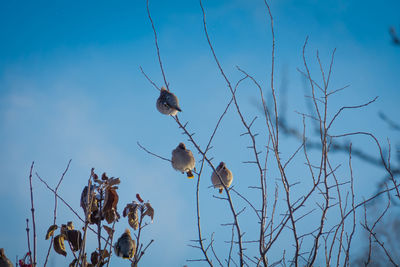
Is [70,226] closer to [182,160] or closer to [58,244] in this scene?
[58,244]

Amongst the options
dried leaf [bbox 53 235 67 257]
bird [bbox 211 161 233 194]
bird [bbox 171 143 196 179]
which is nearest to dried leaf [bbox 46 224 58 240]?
dried leaf [bbox 53 235 67 257]

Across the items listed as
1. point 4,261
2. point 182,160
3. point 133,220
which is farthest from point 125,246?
point 182,160

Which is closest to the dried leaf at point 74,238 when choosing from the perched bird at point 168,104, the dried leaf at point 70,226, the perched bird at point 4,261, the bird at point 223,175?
the dried leaf at point 70,226

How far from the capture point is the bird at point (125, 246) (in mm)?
2860

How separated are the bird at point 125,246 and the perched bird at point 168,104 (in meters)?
1.41

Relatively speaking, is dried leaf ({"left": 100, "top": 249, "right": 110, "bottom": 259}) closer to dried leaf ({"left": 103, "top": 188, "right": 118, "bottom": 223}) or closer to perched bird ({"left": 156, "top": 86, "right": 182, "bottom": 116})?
dried leaf ({"left": 103, "top": 188, "right": 118, "bottom": 223})

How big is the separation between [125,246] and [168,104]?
5.17ft

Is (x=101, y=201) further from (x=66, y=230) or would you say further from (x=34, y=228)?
(x=34, y=228)

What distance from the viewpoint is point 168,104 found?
13.0 feet

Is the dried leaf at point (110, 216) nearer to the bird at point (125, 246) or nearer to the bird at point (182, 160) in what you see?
the bird at point (125, 246)

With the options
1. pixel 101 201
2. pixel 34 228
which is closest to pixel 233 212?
pixel 101 201

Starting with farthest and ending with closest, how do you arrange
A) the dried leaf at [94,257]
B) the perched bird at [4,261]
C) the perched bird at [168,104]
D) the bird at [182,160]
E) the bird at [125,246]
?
the bird at [182,160]
the perched bird at [168,104]
the bird at [125,246]
the dried leaf at [94,257]
the perched bird at [4,261]

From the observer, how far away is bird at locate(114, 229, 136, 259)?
2.86 meters

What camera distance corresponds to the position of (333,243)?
8.26ft
